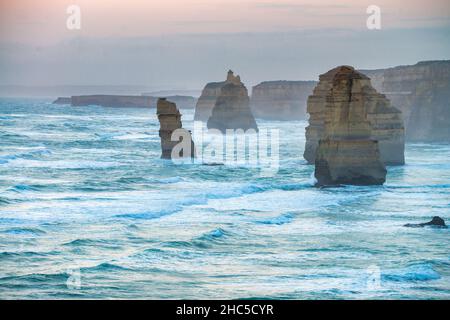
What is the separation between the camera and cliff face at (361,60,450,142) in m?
79.6

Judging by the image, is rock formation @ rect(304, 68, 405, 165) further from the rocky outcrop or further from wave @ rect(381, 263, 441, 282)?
the rocky outcrop

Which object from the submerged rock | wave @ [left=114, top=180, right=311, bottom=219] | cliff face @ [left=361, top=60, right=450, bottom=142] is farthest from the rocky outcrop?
the submerged rock

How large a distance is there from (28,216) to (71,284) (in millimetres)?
11114

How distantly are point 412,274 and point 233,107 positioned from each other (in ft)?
233

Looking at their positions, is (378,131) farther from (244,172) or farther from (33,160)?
(33,160)

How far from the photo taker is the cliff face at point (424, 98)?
79625 mm

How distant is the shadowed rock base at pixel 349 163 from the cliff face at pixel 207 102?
9263 cm

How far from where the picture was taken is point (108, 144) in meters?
72.2

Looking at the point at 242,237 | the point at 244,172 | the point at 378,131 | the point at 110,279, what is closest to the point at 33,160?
the point at 244,172

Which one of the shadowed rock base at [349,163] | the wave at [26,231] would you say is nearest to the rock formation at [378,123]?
the shadowed rock base at [349,163]

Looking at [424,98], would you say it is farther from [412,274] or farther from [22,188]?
[412,274]

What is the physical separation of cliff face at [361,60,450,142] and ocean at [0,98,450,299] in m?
30.9

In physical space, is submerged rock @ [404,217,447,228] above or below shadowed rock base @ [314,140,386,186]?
below
